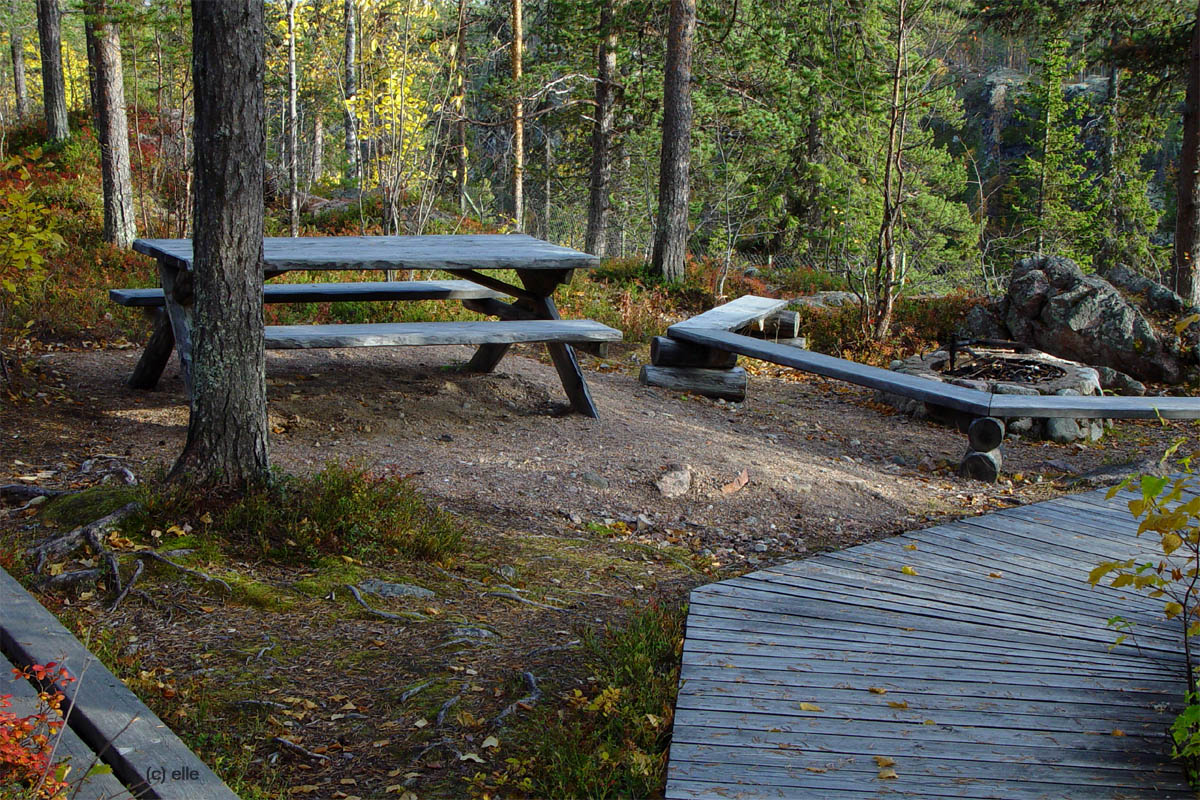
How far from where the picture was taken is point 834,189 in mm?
13906

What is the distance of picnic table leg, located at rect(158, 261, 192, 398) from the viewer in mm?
5762

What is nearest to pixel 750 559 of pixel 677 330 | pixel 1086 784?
pixel 1086 784

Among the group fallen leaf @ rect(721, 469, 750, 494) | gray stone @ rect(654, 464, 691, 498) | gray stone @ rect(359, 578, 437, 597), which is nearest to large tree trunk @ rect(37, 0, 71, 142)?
gray stone @ rect(654, 464, 691, 498)

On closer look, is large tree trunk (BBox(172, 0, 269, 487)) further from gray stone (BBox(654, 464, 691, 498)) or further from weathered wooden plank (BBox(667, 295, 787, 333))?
weathered wooden plank (BBox(667, 295, 787, 333))

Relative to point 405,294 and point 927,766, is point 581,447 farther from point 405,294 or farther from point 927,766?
point 927,766

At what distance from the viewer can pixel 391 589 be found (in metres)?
3.98

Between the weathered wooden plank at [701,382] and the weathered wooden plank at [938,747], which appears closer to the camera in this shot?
the weathered wooden plank at [938,747]

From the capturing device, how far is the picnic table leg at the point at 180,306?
5762 mm

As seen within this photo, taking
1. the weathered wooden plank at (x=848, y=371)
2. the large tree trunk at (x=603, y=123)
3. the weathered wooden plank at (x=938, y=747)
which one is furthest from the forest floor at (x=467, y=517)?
the large tree trunk at (x=603, y=123)

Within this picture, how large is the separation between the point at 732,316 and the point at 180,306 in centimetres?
529

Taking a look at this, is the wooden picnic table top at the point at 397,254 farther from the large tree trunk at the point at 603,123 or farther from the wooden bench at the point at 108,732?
the large tree trunk at the point at 603,123

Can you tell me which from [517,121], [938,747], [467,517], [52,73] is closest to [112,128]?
→ [517,121]

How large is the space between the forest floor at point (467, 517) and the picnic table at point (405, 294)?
15.3 inches

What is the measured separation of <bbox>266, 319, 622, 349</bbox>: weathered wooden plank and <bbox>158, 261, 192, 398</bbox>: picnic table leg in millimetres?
496
